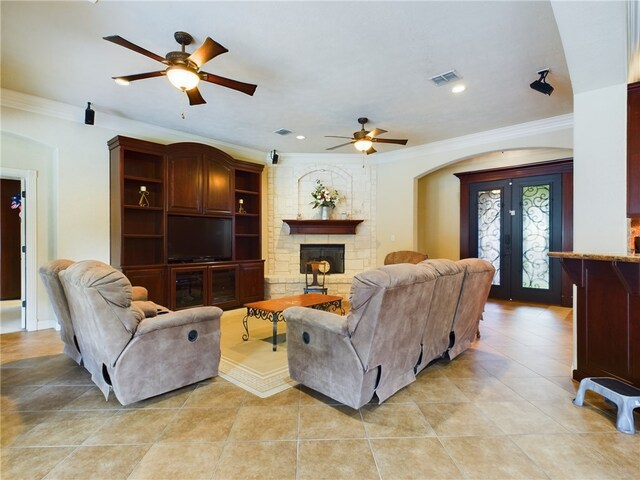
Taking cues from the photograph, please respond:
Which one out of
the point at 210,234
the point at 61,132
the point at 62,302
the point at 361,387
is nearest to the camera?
the point at 361,387

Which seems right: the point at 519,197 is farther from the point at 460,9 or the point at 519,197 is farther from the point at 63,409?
the point at 63,409

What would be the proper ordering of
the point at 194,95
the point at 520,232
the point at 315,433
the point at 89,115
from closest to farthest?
the point at 315,433
the point at 194,95
the point at 89,115
the point at 520,232

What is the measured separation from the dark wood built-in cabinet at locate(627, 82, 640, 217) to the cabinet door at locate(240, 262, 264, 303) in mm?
5049

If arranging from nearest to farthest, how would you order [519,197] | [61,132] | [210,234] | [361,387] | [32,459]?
[32,459] → [361,387] → [61,132] → [210,234] → [519,197]

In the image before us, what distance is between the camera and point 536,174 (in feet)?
19.8

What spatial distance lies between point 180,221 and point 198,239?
1.37 feet

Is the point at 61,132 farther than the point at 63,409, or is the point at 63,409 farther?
the point at 61,132

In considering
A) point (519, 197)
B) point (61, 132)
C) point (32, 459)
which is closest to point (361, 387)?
point (32, 459)

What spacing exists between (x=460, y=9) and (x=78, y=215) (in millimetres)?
5073

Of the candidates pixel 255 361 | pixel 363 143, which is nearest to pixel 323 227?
pixel 363 143

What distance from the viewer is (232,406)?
237cm

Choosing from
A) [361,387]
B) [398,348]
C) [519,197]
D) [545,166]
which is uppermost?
[545,166]

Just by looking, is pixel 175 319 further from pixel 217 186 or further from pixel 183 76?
pixel 217 186

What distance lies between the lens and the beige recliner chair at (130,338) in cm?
227
